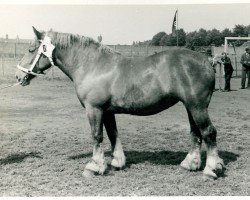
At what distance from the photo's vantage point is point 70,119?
1090 centimetres

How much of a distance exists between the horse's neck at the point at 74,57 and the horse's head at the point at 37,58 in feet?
0.55

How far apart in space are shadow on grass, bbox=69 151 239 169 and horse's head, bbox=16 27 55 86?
187 cm

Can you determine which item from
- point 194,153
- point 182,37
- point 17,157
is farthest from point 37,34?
point 182,37

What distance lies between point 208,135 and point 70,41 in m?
2.72

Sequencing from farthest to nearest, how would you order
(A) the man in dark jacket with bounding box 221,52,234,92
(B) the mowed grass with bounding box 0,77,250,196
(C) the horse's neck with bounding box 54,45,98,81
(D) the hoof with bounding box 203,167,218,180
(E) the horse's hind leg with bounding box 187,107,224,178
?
(A) the man in dark jacket with bounding box 221,52,234,92
(C) the horse's neck with bounding box 54,45,98,81
(D) the hoof with bounding box 203,167,218,180
(E) the horse's hind leg with bounding box 187,107,224,178
(B) the mowed grass with bounding box 0,77,250,196

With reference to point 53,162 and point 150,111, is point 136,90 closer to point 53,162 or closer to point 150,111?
point 150,111

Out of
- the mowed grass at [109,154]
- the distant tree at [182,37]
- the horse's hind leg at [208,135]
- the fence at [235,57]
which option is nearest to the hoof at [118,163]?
the mowed grass at [109,154]

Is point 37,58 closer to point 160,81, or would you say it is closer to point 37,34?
point 37,34

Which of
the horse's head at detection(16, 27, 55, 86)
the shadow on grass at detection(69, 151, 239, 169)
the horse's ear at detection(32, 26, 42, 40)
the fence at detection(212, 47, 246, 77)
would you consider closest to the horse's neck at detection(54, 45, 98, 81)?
the horse's head at detection(16, 27, 55, 86)

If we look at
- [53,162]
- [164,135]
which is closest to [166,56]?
[53,162]

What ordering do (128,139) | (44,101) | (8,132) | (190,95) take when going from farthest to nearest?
(44,101)
(8,132)
(128,139)
(190,95)

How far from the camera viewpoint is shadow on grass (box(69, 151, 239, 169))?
6.69 meters

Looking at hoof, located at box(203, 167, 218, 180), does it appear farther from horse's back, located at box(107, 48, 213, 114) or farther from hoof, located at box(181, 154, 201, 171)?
horse's back, located at box(107, 48, 213, 114)

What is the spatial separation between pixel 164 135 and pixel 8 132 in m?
3.96
